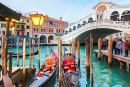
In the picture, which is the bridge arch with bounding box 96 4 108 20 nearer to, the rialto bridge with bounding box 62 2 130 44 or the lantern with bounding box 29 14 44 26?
the rialto bridge with bounding box 62 2 130 44

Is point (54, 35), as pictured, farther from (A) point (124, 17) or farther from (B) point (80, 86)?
(B) point (80, 86)

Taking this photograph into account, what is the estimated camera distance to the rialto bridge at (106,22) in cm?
1257

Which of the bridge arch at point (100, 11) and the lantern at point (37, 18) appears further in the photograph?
the bridge arch at point (100, 11)

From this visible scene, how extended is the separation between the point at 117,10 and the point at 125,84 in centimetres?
1449

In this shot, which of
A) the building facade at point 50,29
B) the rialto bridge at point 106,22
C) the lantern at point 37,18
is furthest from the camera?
the building facade at point 50,29

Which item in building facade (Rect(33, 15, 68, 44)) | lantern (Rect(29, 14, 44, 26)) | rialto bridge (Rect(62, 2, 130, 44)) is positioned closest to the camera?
lantern (Rect(29, 14, 44, 26))

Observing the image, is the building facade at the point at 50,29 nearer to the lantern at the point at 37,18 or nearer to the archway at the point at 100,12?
the archway at the point at 100,12

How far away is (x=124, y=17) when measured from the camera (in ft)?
55.1

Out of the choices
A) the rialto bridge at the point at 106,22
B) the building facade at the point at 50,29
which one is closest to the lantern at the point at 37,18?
the rialto bridge at the point at 106,22

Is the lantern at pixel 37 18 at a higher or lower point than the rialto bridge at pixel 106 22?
lower

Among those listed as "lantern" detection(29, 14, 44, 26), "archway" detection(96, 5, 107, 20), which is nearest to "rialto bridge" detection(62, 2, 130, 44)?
"archway" detection(96, 5, 107, 20)

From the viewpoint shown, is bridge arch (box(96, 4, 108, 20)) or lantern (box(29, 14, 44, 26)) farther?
bridge arch (box(96, 4, 108, 20))

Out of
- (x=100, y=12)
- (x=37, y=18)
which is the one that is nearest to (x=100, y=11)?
(x=100, y=12)

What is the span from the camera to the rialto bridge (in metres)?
12.6
